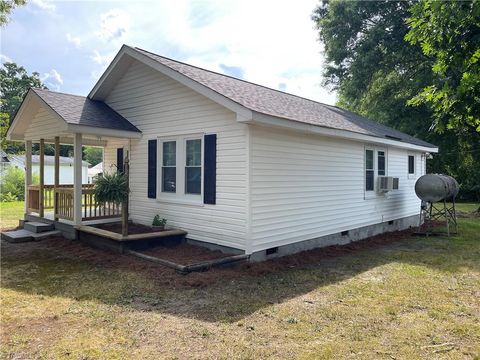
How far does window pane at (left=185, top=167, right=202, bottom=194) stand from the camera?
24.4 feet

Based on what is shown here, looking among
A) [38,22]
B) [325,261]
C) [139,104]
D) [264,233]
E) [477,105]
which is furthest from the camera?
[38,22]

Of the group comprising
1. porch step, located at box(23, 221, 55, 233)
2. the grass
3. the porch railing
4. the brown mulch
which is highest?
the porch railing

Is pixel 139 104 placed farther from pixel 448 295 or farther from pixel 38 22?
pixel 448 295

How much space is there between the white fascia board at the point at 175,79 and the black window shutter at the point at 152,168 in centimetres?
178

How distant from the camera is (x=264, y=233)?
6.69 metres

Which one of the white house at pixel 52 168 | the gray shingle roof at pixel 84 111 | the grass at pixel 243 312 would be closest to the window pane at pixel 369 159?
the grass at pixel 243 312

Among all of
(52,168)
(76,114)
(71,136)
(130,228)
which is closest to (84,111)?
(76,114)

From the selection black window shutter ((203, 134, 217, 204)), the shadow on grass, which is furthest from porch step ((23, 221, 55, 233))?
black window shutter ((203, 134, 217, 204))

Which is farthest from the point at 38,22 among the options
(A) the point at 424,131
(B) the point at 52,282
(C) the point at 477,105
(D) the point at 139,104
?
(A) the point at 424,131

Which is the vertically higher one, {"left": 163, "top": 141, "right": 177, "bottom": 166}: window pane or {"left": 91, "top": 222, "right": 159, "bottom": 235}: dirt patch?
{"left": 163, "top": 141, "right": 177, "bottom": 166}: window pane

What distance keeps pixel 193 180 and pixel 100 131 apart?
2.49m

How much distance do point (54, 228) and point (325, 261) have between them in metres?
6.85

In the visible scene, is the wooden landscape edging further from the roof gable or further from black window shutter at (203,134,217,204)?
the roof gable

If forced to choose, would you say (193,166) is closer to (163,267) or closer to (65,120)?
(163,267)
